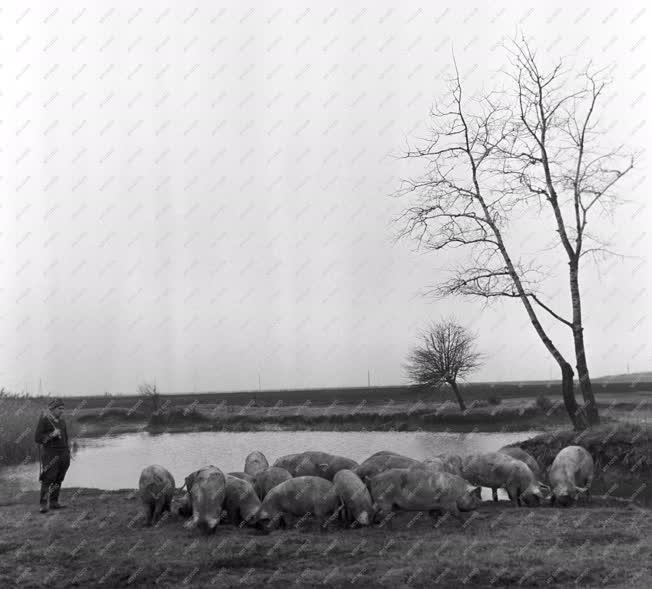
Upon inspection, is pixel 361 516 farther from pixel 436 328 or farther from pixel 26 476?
pixel 436 328

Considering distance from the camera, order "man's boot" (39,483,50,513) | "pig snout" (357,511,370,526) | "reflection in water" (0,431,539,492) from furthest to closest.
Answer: "reflection in water" (0,431,539,492)
"man's boot" (39,483,50,513)
"pig snout" (357,511,370,526)

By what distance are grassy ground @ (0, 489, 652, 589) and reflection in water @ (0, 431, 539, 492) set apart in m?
9.23

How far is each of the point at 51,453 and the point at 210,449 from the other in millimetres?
20305

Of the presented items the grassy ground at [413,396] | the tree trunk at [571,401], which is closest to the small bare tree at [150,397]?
the grassy ground at [413,396]

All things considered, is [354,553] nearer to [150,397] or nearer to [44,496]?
[44,496]

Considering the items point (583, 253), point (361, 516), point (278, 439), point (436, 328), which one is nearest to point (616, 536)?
point (361, 516)

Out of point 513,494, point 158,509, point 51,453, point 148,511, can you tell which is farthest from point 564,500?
point 51,453

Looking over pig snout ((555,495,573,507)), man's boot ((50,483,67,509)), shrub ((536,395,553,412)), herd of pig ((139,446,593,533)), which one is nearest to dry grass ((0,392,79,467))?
man's boot ((50,483,67,509))

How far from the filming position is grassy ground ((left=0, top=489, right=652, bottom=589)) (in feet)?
28.8

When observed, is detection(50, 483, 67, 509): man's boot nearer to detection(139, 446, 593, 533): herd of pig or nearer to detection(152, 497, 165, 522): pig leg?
detection(139, 446, 593, 533): herd of pig

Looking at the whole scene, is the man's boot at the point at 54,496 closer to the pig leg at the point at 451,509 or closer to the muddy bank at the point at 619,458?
the pig leg at the point at 451,509

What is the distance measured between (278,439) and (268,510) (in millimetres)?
27827

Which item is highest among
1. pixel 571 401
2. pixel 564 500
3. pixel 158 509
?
pixel 571 401

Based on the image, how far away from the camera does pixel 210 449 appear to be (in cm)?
3391
